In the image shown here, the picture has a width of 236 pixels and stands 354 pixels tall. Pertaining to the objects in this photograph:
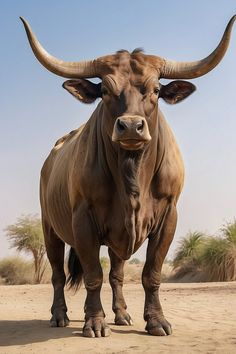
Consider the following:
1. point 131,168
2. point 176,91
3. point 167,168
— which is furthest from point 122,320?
point 176,91

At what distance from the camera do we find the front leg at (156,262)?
6.93 m

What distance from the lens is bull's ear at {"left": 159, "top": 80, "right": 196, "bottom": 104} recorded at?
7.04 metres

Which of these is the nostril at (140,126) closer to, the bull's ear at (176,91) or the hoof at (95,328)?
the bull's ear at (176,91)

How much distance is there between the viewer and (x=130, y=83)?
6.30 m

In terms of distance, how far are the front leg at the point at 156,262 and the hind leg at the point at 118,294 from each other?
100 cm

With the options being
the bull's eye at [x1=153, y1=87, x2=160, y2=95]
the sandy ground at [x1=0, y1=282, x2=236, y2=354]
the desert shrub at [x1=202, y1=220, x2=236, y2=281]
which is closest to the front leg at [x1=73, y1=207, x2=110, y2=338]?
the sandy ground at [x1=0, y1=282, x2=236, y2=354]

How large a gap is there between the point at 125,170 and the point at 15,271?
80.9ft

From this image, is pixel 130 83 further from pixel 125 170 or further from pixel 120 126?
pixel 125 170

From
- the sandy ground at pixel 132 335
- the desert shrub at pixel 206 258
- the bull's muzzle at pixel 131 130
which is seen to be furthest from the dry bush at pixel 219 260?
the bull's muzzle at pixel 131 130

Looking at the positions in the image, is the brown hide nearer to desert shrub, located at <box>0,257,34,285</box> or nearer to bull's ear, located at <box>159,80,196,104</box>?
bull's ear, located at <box>159,80,196,104</box>

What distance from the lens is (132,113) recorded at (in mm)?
5984

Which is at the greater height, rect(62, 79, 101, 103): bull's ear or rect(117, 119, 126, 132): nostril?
rect(62, 79, 101, 103): bull's ear

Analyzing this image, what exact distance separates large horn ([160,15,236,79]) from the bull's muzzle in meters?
1.21

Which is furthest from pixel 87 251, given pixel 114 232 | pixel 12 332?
pixel 12 332
